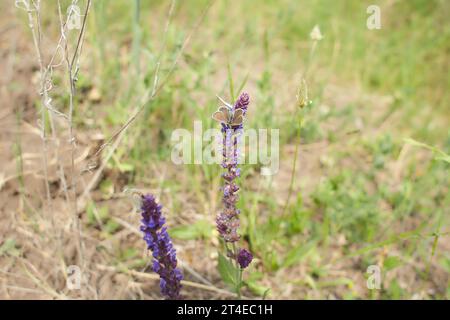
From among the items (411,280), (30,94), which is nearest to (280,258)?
(411,280)

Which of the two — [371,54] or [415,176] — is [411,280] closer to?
[415,176]

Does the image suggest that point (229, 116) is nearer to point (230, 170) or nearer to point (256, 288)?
point (230, 170)

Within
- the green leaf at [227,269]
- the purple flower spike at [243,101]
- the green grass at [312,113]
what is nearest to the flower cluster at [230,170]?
the purple flower spike at [243,101]

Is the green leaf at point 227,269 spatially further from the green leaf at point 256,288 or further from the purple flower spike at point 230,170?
the green leaf at point 256,288

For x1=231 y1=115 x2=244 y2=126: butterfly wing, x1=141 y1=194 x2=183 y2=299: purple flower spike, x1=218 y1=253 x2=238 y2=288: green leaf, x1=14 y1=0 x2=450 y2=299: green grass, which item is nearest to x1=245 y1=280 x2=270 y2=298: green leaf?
x1=14 y1=0 x2=450 y2=299: green grass

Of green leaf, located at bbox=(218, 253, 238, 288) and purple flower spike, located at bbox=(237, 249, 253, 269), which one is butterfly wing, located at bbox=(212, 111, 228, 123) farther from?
green leaf, located at bbox=(218, 253, 238, 288)

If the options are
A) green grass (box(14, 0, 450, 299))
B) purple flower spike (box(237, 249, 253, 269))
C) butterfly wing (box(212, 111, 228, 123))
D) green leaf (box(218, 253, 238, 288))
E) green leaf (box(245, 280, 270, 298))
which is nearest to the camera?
butterfly wing (box(212, 111, 228, 123))
